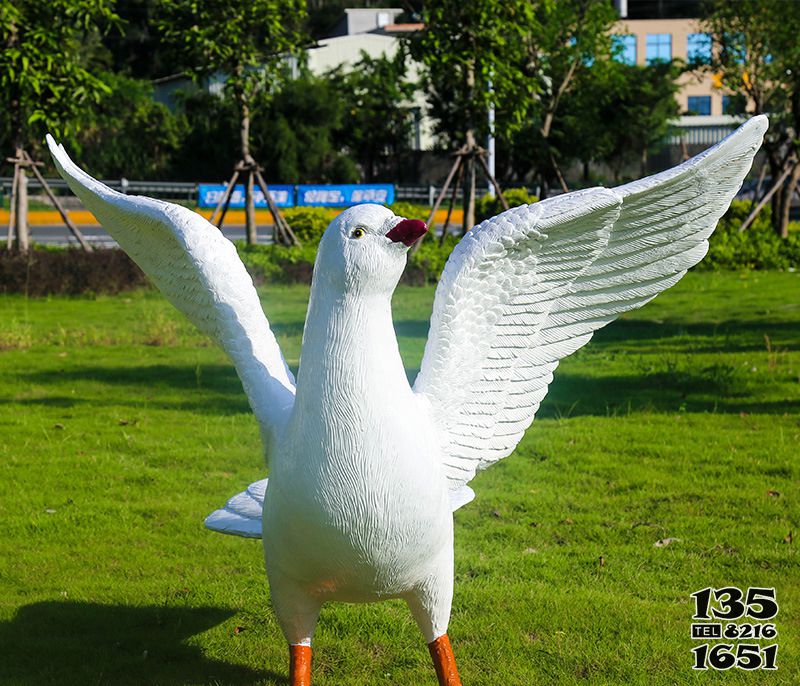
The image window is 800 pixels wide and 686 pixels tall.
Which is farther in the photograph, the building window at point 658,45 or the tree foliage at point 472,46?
the building window at point 658,45

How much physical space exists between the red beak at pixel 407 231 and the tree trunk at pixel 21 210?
11.0 metres

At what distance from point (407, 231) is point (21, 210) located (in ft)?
37.5

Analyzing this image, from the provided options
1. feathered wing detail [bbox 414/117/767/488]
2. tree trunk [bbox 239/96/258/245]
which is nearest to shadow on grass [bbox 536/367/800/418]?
feathered wing detail [bbox 414/117/767/488]

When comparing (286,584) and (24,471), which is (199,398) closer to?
(24,471)

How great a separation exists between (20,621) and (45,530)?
930mm

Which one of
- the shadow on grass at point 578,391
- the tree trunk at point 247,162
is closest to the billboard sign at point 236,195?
the tree trunk at point 247,162

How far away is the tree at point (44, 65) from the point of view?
11938mm

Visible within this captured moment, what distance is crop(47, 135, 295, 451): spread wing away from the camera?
3.30 m

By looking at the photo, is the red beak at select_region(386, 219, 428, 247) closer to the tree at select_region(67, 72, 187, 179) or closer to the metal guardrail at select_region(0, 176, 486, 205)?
the metal guardrail at select_region(0, 176, 486, 205)

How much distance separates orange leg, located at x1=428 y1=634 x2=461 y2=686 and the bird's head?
3.85 ft

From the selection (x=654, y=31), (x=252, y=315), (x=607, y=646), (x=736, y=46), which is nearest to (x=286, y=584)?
(x=252, y=315)

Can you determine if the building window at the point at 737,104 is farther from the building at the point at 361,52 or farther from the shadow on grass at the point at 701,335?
the building at the point at 361,52

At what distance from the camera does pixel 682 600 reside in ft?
14.0

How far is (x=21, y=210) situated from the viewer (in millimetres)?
13195
